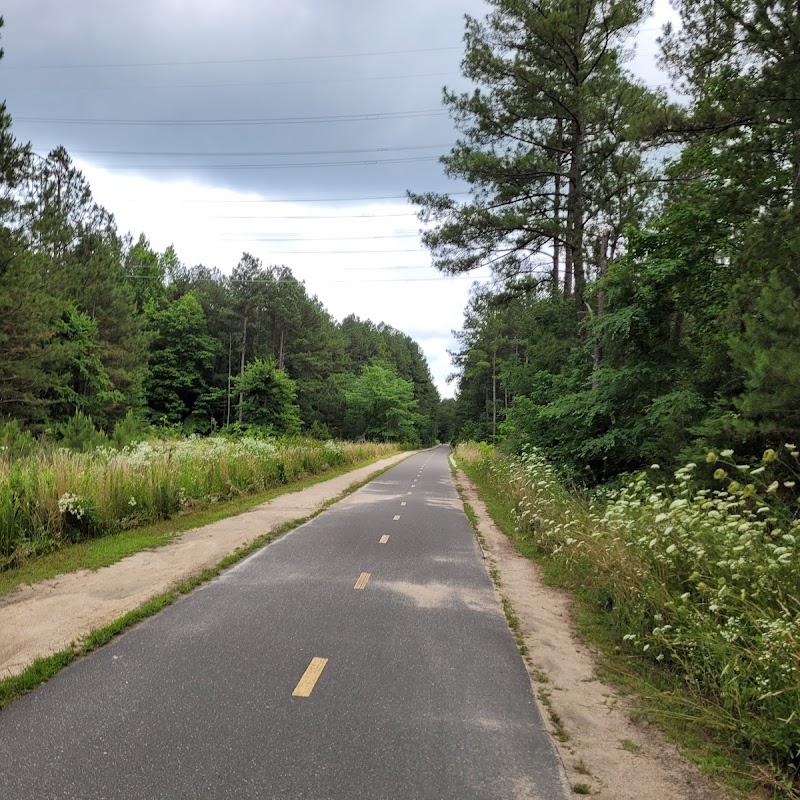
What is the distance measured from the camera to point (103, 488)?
26.8 ft

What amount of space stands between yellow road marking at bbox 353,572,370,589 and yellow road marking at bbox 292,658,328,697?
1.97m

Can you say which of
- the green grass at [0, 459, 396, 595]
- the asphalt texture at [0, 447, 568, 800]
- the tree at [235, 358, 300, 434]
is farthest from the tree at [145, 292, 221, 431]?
the asphalt texture at [0, 447, 568, 800]

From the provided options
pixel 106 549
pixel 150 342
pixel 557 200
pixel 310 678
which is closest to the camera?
pixel 310 678

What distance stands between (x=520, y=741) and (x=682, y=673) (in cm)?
181

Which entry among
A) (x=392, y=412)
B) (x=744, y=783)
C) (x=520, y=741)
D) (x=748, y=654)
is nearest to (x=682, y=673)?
(x=748, y=654)

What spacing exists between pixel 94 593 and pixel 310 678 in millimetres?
3072

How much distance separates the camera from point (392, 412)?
185 ft

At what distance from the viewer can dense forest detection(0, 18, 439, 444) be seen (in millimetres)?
19406

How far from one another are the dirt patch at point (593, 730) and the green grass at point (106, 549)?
531 centimetres

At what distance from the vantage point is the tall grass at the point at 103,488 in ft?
22.0

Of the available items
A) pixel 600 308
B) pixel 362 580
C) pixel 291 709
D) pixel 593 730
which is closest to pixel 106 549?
pixel 362 580

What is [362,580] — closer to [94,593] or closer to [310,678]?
[310,678]

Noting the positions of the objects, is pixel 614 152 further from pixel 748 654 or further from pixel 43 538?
pixel 43 538

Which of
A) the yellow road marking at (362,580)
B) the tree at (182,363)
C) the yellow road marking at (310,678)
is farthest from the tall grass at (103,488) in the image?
the tree at (182,363)
